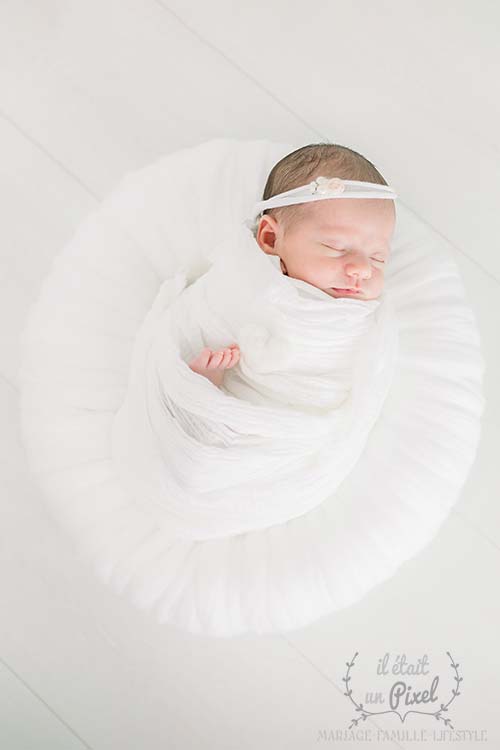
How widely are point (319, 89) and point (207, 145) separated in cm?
32

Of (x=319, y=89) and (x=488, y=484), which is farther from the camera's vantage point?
(x=319, y=89)

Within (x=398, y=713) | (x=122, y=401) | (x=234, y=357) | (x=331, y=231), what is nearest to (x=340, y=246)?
(x=331, y=231)

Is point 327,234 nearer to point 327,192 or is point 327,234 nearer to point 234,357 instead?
point 327,192

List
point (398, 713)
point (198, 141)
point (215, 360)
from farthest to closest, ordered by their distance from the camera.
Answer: point (198, 141)
point (398, 713)
point (215, 360)

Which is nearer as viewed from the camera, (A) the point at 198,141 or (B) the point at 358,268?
(B) the point at 358,268

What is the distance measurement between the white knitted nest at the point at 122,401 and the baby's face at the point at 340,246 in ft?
0.35

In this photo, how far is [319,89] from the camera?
1.49 m

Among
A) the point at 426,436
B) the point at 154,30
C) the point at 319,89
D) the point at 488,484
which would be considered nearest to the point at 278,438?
the point at 426,436

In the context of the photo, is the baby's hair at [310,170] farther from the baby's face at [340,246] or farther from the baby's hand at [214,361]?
the baby's hand at [214,361]

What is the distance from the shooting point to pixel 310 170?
3.71ft

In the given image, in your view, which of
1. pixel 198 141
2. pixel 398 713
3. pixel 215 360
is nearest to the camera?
pixel 215 360

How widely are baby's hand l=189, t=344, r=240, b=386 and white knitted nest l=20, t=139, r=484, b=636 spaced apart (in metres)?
0.14

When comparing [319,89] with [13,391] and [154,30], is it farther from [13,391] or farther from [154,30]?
[13,391]

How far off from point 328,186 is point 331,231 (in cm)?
6
